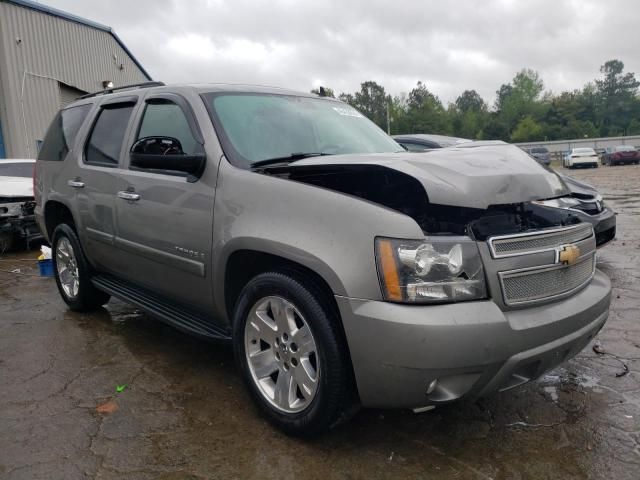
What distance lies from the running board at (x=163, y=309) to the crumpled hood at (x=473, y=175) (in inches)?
43.2

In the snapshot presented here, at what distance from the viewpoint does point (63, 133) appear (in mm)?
4809

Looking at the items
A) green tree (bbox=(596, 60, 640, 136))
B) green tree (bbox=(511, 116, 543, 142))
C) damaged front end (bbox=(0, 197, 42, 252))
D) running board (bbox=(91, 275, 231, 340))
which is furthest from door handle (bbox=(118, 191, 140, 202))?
green tree (bbox=(596, 60, 640, 136))

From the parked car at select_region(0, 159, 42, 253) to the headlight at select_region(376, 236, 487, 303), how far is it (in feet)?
24.7

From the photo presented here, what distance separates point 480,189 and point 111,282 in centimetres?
303

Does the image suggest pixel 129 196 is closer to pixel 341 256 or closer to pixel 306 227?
pixel 306 227

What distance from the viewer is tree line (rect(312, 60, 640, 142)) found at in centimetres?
8375

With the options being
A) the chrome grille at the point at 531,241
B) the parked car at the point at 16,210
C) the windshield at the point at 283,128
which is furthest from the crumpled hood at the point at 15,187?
the chrome grille at the point at 531,241

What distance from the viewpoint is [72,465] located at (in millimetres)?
2482

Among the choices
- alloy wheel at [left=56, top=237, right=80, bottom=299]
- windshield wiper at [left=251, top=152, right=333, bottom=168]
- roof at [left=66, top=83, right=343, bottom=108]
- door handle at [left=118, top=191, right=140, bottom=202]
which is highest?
roof at [left=66, top=83, right=343, bottom=108]

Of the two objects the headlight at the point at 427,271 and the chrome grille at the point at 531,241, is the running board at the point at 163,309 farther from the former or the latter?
the chrome grille at the point at 531,241

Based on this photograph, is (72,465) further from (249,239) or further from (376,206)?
(376,206)

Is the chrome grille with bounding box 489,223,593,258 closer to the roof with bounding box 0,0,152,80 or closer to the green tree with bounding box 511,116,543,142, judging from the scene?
the roof with bounding box 0,0,152,80

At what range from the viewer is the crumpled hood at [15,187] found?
820 centimetres

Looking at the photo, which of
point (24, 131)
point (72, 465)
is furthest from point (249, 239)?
point (24, 131)
